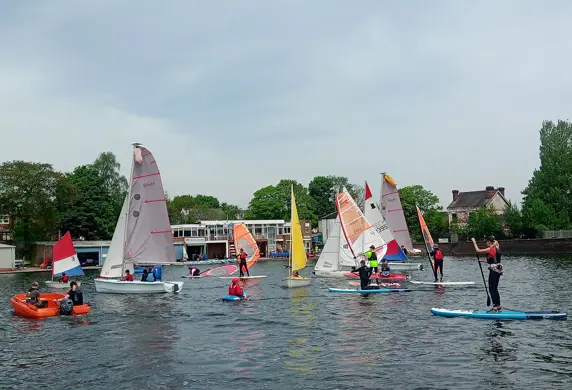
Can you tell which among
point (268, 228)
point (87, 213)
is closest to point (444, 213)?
point (268, 228)

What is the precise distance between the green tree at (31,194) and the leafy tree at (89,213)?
20.1ft

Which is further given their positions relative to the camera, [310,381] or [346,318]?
[346,318]

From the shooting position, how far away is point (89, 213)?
10538 cm

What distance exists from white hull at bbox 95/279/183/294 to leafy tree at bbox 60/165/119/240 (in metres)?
67.0

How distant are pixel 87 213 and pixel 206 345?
89.2 meters

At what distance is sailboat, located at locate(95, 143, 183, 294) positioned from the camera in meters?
41.0

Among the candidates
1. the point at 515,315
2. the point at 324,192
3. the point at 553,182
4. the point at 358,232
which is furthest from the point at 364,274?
the point at 324,192

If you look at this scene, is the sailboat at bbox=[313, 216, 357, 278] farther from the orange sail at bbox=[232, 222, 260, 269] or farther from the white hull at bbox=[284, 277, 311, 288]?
the orange sail at bbox=[232, 222, 260, 269]

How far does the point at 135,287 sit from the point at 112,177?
82512 millimetres

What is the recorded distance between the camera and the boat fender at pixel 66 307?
30578mm

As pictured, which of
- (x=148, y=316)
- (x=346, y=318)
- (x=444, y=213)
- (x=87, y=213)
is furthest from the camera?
(x=444, y=213)

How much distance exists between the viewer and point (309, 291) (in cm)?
4088

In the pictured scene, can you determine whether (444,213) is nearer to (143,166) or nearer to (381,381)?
(143,166)

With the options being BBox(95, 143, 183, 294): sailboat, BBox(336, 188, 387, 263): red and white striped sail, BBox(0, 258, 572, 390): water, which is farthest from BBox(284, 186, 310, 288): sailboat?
BBox(0, 258, 572, 390): water
